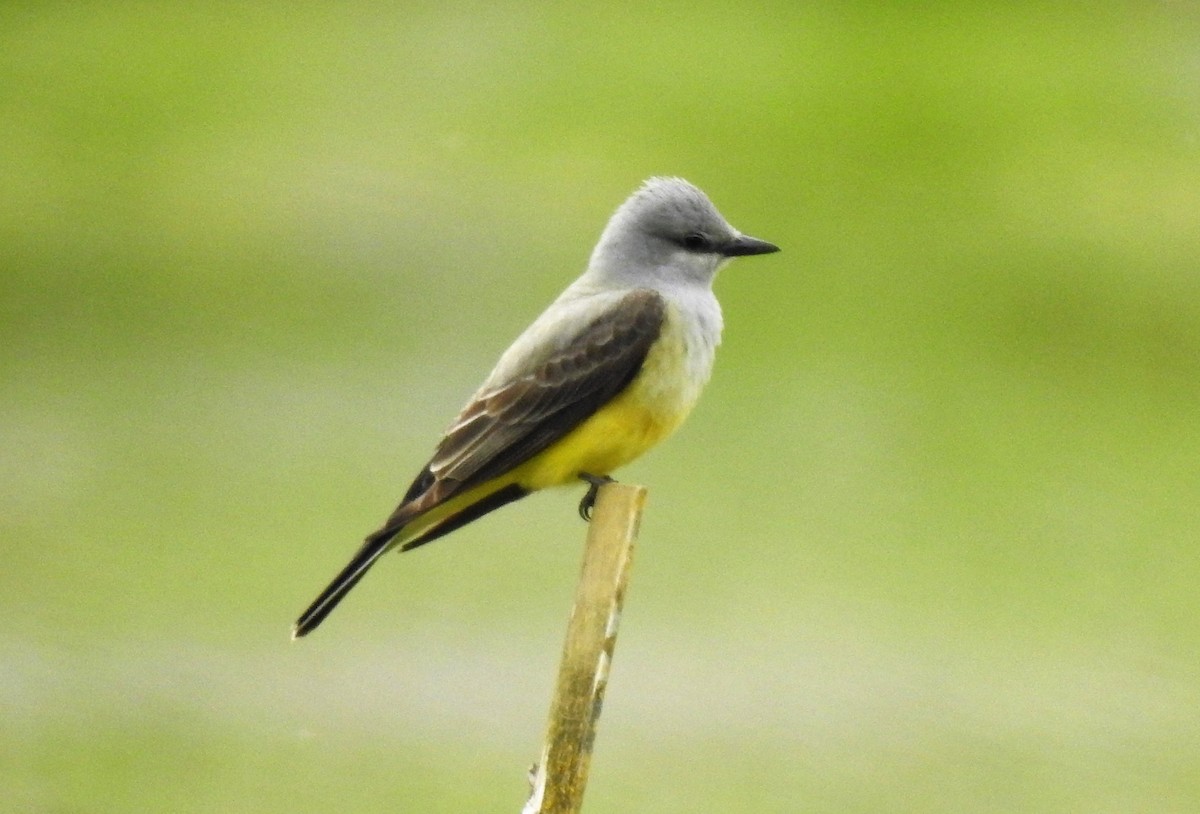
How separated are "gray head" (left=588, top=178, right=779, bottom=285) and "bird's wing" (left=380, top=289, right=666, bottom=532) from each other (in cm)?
28

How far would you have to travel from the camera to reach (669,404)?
4348 millimetres

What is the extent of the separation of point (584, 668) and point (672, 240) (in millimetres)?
1813

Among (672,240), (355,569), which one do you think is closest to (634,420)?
(672,240)

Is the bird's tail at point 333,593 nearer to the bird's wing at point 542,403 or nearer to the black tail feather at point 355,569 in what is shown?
the black tail feather at point 355,569

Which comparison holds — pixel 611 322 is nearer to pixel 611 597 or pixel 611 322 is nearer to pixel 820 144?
pixel 611 597

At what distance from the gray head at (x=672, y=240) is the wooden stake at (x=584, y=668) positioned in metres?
1.46

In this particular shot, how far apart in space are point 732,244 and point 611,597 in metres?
1.71

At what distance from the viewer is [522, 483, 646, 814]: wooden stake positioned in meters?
3.15

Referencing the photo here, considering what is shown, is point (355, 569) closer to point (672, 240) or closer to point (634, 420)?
point (634, 420)

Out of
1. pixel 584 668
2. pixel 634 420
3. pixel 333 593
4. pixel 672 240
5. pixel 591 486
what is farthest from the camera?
pixel 672 240

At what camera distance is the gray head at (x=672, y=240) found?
Result: 186 inches

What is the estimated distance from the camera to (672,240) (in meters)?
4.75

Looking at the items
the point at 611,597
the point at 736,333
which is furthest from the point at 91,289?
the point at 611,597

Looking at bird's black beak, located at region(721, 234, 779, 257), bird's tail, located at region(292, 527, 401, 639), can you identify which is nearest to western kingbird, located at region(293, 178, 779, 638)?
bird's tail, located at region(292, 527, 401, 639)
